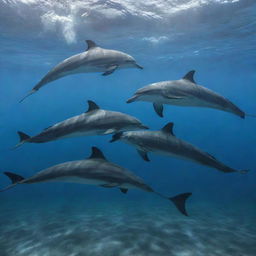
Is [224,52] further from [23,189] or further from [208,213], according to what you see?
[23,189]

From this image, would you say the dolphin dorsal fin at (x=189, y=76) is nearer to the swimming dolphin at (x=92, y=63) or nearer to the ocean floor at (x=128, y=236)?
the swimming dolphin at (x=92, y=63)

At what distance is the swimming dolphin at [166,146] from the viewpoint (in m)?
7.18

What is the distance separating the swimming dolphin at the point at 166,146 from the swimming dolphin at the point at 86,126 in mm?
346

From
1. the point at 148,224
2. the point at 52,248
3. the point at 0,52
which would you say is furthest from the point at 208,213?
the point at 0,52

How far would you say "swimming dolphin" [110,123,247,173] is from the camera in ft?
23.6

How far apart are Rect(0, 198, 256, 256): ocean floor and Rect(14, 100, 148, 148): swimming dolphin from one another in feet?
12.2

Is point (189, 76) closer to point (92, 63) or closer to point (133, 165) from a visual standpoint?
point (92, 63)

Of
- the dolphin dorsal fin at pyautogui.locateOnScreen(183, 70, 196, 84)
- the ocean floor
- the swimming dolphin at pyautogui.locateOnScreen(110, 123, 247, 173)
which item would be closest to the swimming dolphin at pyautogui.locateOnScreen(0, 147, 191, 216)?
the swimming dolphin at pyautogui.locateOnScreen(110, 123, 247, 173)

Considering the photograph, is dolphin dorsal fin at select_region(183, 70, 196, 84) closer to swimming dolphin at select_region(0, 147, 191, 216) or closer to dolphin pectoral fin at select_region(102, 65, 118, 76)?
dolphin pectoral fin at select_region(102, 65, 118, 76)

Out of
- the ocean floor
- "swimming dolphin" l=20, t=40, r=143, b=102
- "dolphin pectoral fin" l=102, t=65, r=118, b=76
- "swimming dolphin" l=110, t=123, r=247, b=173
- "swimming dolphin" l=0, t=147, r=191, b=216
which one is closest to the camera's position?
"swimming dolphin" l=0, t=147, r=191, b=216

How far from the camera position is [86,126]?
7262 mm

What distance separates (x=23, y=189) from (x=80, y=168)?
22.5m

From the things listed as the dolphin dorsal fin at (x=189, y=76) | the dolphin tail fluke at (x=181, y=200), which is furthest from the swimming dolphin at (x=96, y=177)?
the dolphin dorsal fin at (x=189, y=76)

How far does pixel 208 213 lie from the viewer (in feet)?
52.8
